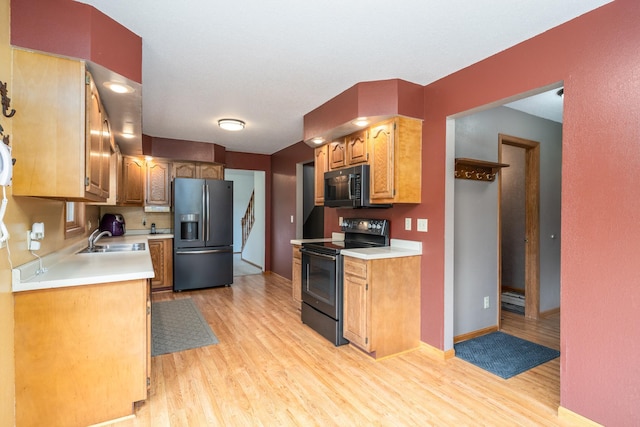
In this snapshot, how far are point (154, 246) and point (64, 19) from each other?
3748 mm

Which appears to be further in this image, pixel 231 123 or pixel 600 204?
pixel 231 123

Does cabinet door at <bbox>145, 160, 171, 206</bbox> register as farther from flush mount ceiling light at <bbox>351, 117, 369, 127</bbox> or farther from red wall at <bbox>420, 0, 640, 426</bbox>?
red wall at <bbox>420, 0, 640, 426</bbox>

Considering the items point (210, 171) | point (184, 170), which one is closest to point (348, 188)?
point (210, 171)

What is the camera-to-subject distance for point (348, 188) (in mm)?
3215

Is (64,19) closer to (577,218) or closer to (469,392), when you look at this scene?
(577,218)

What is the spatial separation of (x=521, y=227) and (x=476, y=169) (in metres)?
2.00

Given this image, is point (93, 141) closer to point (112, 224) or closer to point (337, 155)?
point (337, 155)

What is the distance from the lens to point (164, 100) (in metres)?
3.35

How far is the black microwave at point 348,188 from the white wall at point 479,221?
819 millimetres

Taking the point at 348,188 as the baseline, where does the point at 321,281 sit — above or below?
below

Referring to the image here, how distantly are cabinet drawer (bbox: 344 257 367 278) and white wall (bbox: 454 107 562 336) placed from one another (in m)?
1.06

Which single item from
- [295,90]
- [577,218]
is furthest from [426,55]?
[577,218]

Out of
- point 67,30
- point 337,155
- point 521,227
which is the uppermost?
point 67,30

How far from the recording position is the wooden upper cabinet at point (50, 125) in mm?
1700
